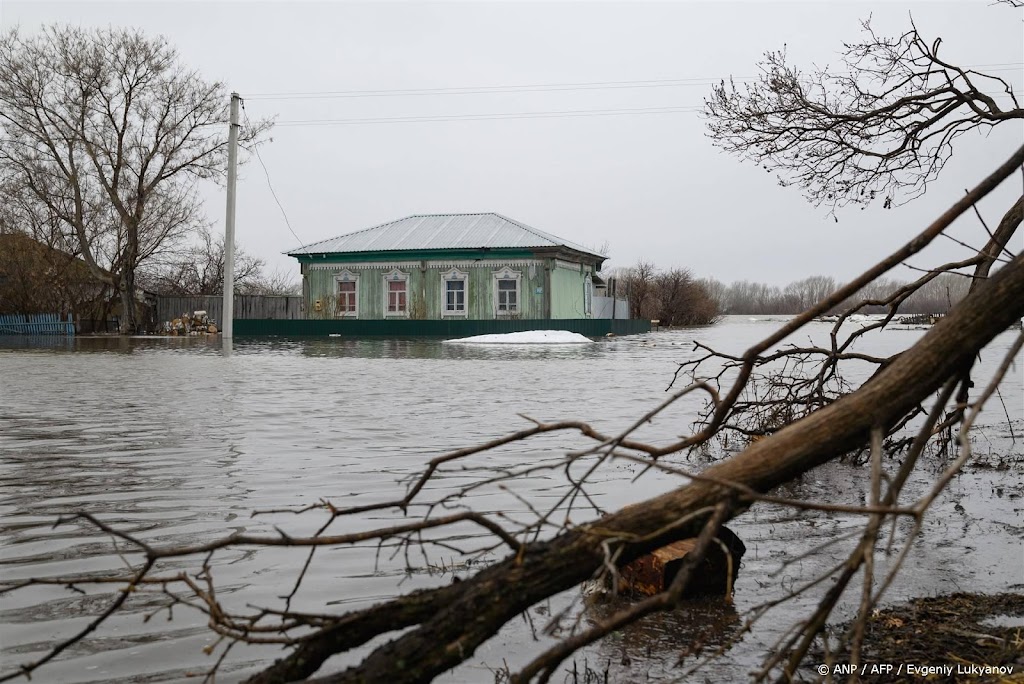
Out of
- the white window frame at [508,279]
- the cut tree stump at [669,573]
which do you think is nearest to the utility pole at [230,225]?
the white window frame at [508,279]

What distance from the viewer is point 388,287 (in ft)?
123

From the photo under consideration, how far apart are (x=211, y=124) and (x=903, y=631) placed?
130ft

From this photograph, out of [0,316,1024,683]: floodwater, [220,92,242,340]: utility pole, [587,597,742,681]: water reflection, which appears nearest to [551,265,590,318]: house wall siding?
[220,92,242,340]: utility pole

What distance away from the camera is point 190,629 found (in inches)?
133

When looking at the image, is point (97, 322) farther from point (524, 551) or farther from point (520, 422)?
point (524, 551)

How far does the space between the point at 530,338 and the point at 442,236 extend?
8.68m

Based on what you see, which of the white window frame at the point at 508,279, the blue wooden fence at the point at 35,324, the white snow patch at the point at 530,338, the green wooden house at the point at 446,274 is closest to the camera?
the white snow patch at the point at 530,338

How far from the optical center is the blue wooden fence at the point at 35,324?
1491 inches

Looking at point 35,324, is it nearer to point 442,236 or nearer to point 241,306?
point 241,306

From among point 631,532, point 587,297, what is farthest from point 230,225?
point 631,532

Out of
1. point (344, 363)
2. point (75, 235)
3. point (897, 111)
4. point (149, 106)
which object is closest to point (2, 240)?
point (75, 235)

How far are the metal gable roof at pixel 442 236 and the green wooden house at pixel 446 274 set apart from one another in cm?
4

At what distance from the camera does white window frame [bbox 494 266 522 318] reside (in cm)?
3603

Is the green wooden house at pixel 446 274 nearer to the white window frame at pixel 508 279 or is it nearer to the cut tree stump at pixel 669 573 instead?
the white window frame at pixel 508 279
